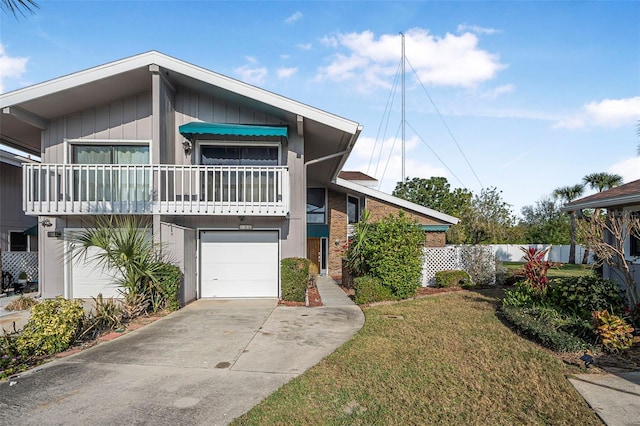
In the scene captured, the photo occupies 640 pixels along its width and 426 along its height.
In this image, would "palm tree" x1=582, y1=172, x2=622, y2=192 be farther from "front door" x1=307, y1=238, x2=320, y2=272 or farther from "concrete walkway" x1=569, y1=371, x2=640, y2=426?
"concrete walkway" x1=569, y1=371, x2=640, y2=426

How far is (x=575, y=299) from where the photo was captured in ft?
24.6

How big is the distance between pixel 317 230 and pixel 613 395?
14.0 meters

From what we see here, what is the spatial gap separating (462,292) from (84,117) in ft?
43.1

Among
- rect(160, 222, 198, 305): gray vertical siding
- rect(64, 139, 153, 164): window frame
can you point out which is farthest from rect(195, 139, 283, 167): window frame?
rect(160, 222, 198, 305): gray vertical siding

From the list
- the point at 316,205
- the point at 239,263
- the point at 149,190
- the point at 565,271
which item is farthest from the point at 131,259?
the point at 565,271

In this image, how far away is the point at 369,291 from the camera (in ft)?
35.1

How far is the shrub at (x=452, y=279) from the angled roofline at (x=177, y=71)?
6.43 meters

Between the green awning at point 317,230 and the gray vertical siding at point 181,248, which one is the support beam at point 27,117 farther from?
the green awning at point 317,230

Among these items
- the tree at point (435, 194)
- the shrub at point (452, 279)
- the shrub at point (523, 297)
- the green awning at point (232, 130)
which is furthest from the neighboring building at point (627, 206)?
the tree at point (435, 194)

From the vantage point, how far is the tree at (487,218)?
23.5m

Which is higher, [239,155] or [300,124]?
[300,124]

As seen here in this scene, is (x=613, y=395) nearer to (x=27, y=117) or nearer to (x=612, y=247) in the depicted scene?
(x=612, y=247)

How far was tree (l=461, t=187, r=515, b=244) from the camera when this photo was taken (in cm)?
2347

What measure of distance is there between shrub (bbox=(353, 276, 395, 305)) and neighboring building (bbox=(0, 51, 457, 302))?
2.08 metres
